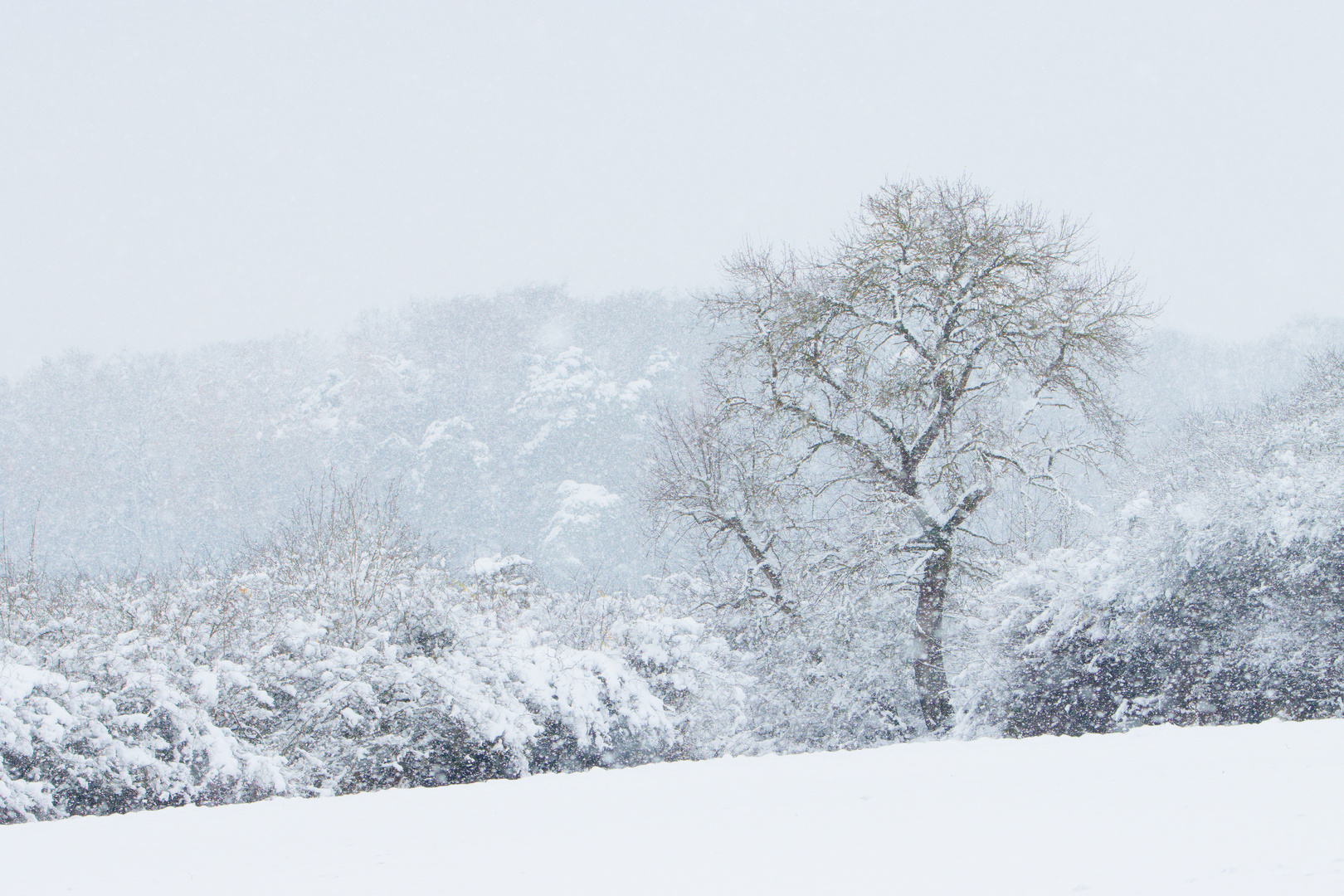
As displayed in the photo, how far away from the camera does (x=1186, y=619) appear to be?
1056 centimetres

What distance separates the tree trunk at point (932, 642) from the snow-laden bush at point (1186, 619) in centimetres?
59

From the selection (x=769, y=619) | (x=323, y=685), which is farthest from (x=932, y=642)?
(x=323, y=685)

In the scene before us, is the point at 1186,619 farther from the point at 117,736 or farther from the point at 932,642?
the point at 117,736

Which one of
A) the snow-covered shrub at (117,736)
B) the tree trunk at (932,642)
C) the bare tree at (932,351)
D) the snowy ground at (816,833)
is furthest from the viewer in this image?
the tree trunk at (932,642)

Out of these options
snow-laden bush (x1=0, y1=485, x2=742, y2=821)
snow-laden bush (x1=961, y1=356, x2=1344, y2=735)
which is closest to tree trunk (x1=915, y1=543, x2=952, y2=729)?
snow-laden bush (x1=961, y1=356, x2=1344, y2=735)

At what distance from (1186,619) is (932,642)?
3198 millimetres

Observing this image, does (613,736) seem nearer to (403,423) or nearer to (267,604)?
(267,604)

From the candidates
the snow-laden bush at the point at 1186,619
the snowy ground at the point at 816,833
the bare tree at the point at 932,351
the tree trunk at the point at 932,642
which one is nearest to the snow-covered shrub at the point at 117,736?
the snowy ground at the point at 816,833

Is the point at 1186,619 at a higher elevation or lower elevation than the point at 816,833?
lower

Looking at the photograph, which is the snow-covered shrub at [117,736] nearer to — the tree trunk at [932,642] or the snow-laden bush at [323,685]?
the snow-laden bush at [323,685]

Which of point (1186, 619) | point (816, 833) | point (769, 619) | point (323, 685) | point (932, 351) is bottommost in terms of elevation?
point (769, 619)

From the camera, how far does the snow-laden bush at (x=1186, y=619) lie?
32.1 feet

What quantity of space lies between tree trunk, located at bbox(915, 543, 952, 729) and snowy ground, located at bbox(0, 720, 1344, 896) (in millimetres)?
5766

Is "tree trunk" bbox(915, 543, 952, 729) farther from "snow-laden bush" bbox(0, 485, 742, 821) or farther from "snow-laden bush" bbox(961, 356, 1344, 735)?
"snow-laden bush" bbox(0, 485, 742, 821)
